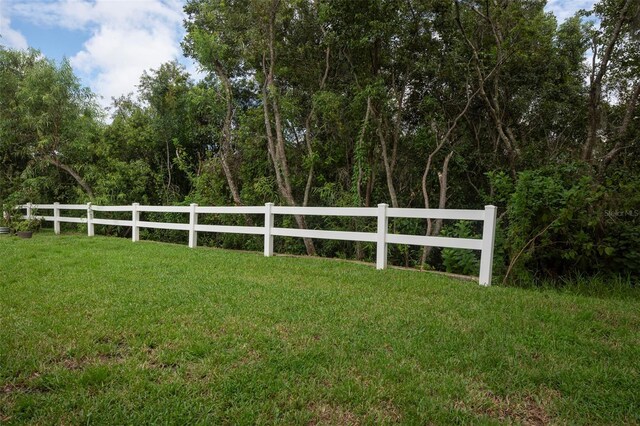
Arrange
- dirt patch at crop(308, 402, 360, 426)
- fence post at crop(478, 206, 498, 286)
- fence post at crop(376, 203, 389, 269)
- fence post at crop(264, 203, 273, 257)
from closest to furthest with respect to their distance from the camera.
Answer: dirt patch at crop(308, 402, 360, 426)
fence post at crop(478, 206, 498, 286)
fence post at crop(376, 203, 389, 269)
fence post at crop(264, 203, 273, 257)

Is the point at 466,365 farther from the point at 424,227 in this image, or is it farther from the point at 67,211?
the point at 67,211

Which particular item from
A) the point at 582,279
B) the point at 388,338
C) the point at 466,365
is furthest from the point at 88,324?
the point at 582,279

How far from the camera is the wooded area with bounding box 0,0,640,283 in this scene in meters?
7.02

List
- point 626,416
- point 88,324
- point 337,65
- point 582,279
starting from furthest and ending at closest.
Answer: point 337,65
point 582,279
point 88,324
point 626,416

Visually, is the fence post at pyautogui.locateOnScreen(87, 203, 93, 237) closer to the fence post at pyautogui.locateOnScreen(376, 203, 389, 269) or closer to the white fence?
the white fence

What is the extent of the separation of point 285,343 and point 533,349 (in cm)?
190

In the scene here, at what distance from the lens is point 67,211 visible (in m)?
15.2

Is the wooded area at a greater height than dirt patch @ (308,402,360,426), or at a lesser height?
greater

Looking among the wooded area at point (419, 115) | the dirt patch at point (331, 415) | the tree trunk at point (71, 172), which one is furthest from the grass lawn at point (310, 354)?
the tree trunk at point (71, 172)

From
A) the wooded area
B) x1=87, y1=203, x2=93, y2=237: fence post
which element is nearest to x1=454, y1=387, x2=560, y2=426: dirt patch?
the wooded area

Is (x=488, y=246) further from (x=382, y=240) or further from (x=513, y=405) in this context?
(x=513, y=405)

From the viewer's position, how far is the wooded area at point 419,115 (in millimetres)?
7016

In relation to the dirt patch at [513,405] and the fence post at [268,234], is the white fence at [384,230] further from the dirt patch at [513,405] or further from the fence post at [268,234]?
the dirt patch at [513,405]

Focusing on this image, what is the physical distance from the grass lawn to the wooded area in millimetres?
2447
